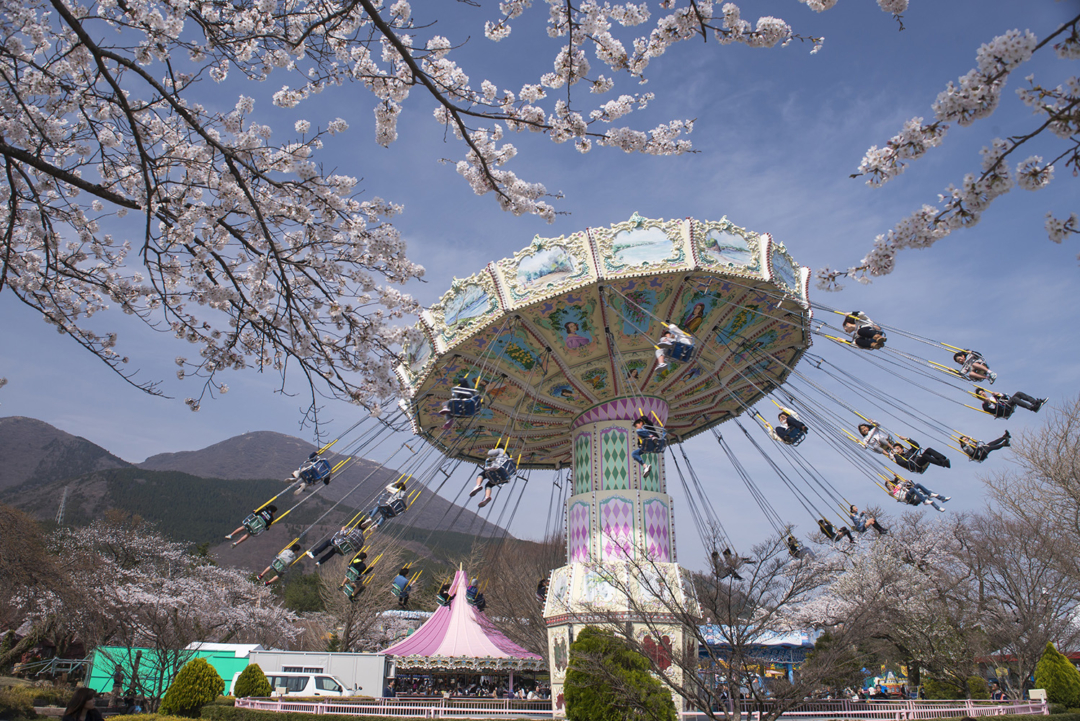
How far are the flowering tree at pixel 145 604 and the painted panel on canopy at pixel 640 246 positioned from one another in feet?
40.9

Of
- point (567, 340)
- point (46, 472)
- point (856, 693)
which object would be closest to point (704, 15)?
point (567, 340)

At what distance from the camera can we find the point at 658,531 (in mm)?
12156

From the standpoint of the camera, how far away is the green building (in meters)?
17.5

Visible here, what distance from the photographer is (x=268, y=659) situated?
18.4 m

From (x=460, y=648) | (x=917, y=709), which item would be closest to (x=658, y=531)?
(x=917, y=709)

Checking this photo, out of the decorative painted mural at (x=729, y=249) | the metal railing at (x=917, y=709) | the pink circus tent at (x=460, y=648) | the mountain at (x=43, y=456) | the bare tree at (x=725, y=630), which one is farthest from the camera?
the mountain at (x=43, y=456)

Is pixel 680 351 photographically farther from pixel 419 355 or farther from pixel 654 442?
pixel 419 355

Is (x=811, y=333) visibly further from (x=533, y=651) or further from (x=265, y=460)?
(x=265, y=460)

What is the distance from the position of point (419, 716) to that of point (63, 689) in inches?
443

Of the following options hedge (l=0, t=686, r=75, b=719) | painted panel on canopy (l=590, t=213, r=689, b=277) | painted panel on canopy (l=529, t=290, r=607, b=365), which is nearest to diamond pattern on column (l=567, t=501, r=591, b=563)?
painted panel on canopy (l=529, t=290, r=607, b=365)

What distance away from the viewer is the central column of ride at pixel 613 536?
436 inches

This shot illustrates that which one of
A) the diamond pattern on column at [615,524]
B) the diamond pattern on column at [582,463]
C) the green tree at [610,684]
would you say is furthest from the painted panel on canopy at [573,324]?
the green tree at [610,684]

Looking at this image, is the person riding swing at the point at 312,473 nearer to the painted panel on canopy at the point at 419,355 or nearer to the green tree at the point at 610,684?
the painted panel on canopy at the point at 419,355

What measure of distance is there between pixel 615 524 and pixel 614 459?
1283 millimetres
